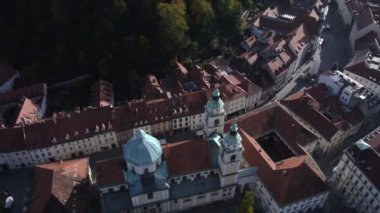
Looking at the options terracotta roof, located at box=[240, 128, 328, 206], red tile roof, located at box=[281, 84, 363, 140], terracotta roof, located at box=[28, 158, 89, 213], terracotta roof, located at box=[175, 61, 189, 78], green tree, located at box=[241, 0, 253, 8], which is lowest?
terracotta roof, located at box=[28, 158, 89, 213]

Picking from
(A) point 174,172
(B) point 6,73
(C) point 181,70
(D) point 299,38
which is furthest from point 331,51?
(B) point 6,73

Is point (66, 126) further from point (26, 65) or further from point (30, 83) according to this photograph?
point (26, 65)

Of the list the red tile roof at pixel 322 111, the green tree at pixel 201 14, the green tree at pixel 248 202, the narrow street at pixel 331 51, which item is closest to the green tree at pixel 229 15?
the green tree at pixel 201 14

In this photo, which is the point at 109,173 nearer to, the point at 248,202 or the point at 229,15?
the point at 248,202

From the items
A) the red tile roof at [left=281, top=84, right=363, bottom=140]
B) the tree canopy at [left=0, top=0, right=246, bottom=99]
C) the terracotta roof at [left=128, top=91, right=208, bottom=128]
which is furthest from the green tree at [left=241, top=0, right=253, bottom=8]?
the terracotta roof at [left=128, top=91, right=208, bottom=128]

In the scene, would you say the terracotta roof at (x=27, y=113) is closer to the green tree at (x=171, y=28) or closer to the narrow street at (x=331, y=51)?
the green tree at (x=171, y=28)

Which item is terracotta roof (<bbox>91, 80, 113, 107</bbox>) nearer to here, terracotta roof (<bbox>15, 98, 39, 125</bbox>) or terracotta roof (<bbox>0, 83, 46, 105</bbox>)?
terracotta roof (<bbox>0, 83, 46, 105</bbox>)
